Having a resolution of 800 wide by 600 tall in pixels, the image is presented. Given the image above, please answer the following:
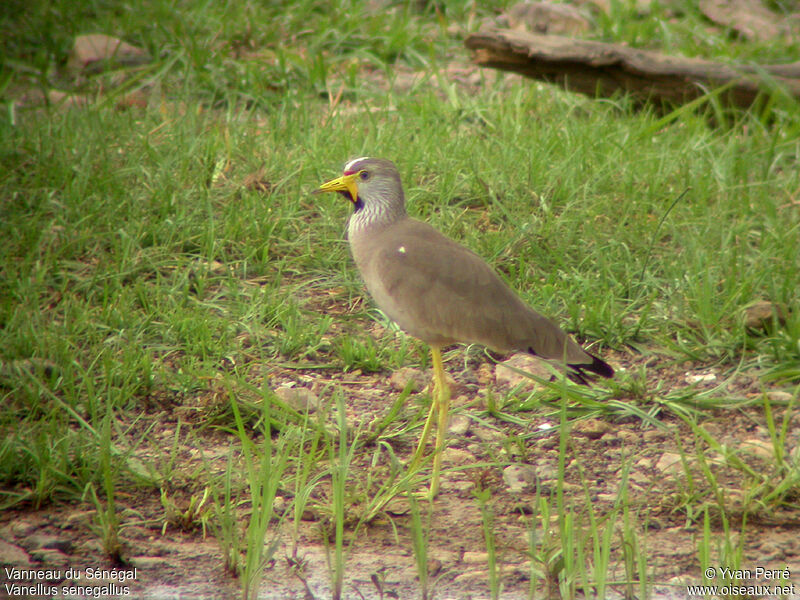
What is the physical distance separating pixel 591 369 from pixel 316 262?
5.31 feet

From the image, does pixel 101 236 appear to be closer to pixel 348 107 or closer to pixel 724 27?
pixel 348 107

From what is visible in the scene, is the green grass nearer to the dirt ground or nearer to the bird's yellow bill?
the dirt ground

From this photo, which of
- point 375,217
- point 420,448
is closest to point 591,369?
point 420,448

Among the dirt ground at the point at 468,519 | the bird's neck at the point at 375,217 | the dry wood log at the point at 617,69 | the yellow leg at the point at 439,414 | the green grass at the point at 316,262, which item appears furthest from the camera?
the dry wood log at the point at 617,69

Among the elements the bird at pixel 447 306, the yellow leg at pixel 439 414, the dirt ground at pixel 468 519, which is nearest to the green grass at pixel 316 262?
the dirt ground at pixel 468 519

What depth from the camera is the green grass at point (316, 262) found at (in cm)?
333

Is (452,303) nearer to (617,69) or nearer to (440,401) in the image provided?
(440,401)

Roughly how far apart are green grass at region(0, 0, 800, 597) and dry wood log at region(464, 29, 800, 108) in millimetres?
140

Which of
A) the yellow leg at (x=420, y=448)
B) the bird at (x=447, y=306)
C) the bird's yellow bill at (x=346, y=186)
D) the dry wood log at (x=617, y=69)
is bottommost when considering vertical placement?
the yellow leg at (x=420, y=448)

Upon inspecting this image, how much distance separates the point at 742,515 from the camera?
328cm

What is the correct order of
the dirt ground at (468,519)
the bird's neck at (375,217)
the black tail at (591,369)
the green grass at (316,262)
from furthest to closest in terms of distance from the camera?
1. the bird's neck at (375,217)
2. the black tail at (591,369)
3. the green grass at (316,262)
4. the dirt ground at (468,519)

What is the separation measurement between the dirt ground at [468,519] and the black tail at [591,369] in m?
0.24

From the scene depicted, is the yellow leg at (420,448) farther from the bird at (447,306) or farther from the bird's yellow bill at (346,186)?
the bird's yellow bill at (346,186)

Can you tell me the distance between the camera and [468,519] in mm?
3365
